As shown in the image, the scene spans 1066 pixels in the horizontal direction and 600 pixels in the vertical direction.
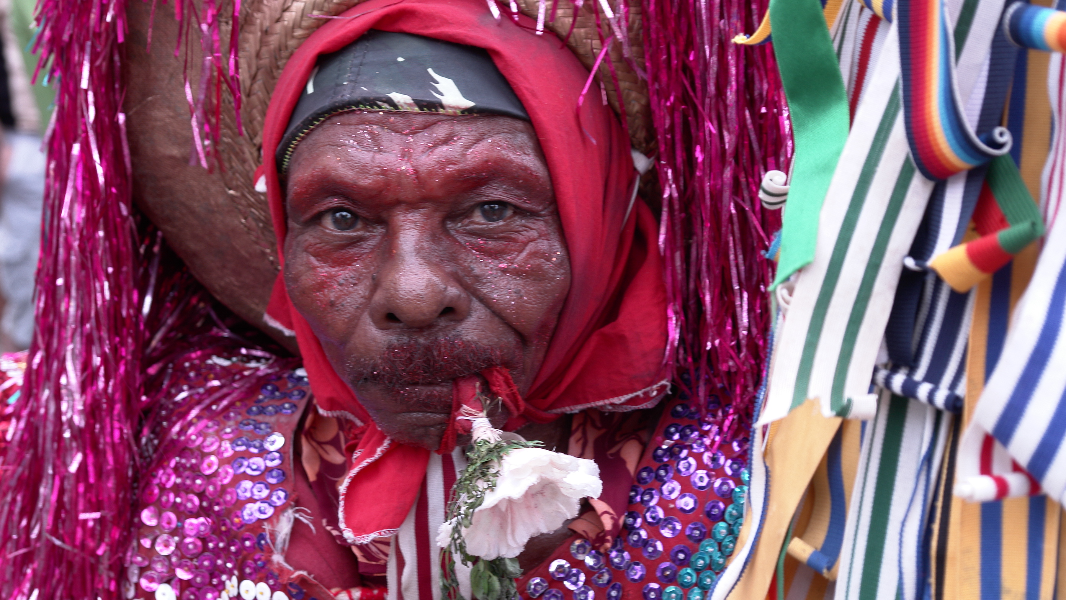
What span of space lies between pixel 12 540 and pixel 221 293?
0.51 metres

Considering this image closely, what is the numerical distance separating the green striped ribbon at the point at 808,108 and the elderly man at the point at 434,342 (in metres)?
0.34

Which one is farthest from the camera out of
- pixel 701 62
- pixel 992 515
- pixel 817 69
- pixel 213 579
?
pixel 213 579

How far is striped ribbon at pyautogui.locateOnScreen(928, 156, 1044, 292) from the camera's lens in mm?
851

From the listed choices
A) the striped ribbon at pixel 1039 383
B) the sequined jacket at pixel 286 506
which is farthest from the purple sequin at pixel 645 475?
the striped ribbon at pixel 1039 383

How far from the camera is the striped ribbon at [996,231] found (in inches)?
33.5

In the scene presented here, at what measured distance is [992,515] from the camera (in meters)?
0.90

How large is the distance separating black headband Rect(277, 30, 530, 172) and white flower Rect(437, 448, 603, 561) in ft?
1.48

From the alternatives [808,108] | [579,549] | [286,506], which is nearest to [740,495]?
[579,549]

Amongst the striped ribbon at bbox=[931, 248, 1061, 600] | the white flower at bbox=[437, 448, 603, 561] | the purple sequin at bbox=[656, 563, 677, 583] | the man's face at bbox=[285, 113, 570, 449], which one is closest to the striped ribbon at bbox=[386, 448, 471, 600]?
the man's face at bbox=[285, 113, 570, 449]

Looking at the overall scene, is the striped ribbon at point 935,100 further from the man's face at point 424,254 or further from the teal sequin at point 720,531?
the teal sequin at point 720,531

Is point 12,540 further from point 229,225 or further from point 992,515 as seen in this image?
point 992,515

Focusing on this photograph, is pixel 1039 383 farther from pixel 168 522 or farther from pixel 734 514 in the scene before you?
pixel 168 522

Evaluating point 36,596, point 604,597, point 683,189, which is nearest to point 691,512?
point 604,597

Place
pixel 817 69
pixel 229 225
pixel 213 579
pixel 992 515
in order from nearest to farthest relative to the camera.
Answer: pixel 992 515 < pixel 817 69 < pixel 213 579 < pixel 229 225
